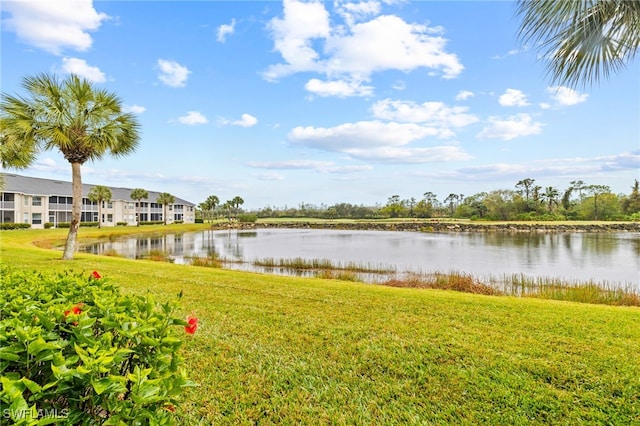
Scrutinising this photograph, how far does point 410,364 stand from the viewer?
354 centimetres

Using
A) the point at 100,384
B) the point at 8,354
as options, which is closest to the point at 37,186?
the point at 8,354

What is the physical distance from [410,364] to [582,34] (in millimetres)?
3667

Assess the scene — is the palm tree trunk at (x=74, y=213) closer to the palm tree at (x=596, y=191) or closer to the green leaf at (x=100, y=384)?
the green leaf at (x=100, y=384)

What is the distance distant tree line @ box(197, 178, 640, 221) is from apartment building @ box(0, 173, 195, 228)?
20.6 meters

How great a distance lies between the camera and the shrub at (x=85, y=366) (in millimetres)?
1227

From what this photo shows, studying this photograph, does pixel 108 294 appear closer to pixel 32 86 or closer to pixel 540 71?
pixel 540 71

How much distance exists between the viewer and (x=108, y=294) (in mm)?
2328

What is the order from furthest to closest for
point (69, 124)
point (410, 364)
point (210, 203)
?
1. point (210, 203)
2. point (69, 124)
3. point (410, 364)

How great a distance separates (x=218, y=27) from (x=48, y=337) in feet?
37.7

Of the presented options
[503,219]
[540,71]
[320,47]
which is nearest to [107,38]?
[320,47]

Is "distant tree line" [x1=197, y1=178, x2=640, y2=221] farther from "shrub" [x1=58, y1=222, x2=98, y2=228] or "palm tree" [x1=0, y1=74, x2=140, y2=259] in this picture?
"palm tree" [x1=0, y1=74, x2=140, y2=259]

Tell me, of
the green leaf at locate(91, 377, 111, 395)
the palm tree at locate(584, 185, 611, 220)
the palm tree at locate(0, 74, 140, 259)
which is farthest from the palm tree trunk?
the palm tree at locate(584, 185, 611, 220)

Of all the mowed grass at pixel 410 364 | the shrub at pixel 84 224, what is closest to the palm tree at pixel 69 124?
the mowed grass at pixel 410 364

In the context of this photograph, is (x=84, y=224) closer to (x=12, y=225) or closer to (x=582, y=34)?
(x=12, y=225)
